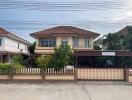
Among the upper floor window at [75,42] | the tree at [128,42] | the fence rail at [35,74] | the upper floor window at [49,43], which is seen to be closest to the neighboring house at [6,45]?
the upper floor window at [49,43]

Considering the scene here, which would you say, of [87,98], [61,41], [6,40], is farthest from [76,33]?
[87,98]

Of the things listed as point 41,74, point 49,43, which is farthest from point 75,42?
point 41,74

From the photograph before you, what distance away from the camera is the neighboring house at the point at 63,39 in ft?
→ 131

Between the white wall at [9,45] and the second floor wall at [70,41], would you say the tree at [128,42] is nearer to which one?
the second floor wall at [70,41]

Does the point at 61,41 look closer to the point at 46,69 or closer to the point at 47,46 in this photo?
the point at 47,46

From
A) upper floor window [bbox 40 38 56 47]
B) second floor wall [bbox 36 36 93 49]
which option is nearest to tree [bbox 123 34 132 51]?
second floor wall [bbox 36 36 93 49]

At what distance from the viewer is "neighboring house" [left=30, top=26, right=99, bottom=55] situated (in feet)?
131

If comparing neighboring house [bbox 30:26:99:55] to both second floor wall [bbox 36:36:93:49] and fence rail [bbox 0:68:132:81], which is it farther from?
fence rail [bbox 0:68:132:81]

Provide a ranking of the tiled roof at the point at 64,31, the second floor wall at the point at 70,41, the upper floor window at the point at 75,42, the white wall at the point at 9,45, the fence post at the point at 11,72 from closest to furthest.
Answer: the fence post at the point at 11,72 < the tiled roof at the point at 64,31 < the white wall at the point at 9,45 < the second floor wall at the point at 70,41 < the upper floor window at the point at 75,42

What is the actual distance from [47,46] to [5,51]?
6320 millimetres

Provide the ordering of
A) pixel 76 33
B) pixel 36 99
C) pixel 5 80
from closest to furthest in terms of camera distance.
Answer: pixel 36 99 < pixel 5 80 < pixel 76 33

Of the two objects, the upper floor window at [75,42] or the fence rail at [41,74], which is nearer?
the fence rail at [41,74]

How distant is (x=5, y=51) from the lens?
4012 centimetres

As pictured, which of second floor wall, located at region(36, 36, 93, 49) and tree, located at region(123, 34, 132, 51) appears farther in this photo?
tree, located at region(123, 34, 132, 51)
